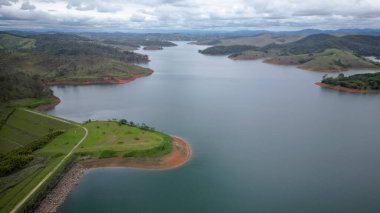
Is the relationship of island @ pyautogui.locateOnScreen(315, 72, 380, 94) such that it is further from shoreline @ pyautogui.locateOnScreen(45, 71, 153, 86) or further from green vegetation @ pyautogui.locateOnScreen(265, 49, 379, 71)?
shoreline @ pyautogui.locateOnScreen(45, 71, 153, 86)

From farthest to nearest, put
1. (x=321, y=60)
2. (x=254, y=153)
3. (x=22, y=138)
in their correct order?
(x=321, y=60), (x=22, y=138), (x=254, y=153)

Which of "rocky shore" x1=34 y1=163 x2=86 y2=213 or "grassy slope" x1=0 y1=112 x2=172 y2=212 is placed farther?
"grassy slope" x1=0 y1=112 x2=172 y2=212

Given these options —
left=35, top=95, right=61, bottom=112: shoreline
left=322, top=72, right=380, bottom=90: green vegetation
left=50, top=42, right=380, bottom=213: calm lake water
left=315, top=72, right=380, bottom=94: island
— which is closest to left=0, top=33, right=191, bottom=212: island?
left=35, top=95, right=61, bottom=112: shoreline

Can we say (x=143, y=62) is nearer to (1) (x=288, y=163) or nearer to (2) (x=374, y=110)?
(2) (x=374, y=110)

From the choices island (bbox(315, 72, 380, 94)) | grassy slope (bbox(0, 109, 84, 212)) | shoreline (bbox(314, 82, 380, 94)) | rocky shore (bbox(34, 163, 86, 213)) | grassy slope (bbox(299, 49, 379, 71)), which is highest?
grassy slope (bbox(299, 49, 379, 71))

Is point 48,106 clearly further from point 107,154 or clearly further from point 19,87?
point 107,154

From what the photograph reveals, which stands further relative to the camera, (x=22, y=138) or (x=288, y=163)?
(x=22, y=138)

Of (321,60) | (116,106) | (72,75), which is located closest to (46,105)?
(116,106)
